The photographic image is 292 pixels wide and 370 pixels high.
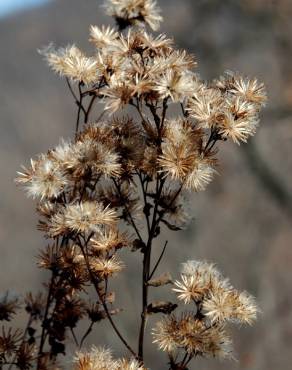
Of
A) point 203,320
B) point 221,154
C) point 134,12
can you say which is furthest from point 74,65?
point 221,154

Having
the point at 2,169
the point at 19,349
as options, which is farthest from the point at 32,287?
the point at 19,349

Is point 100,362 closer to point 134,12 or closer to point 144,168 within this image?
point 144,168

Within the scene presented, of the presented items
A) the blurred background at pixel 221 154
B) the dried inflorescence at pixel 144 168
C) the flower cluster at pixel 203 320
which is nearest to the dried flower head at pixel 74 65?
the dried inflorescence at pixel 144 168

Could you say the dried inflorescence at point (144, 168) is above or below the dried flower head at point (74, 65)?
below

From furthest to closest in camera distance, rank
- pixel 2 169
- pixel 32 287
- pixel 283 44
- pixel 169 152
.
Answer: pixel 283 44
pixel 2 169
pixel 32 287
pixel 169 152

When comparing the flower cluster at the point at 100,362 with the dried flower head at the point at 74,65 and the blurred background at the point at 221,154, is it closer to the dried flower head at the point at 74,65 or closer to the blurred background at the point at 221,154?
the dried flower head at the point at 74,65

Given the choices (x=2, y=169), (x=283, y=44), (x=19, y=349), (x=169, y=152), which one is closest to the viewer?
(x=169, y=152)

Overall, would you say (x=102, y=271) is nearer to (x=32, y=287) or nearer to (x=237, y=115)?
(x=237, y=115)

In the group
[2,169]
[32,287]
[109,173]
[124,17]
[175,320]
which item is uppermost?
[2,169]
